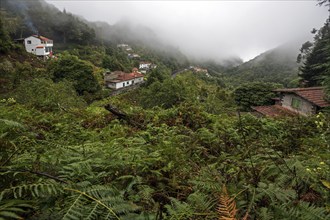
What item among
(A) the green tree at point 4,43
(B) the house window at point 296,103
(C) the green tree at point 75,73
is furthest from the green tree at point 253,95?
(A) the green tree at point 4,43

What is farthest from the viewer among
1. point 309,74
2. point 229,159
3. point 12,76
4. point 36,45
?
point 36,45

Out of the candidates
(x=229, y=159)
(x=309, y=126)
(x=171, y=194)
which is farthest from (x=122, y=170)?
(x=309, y=126)

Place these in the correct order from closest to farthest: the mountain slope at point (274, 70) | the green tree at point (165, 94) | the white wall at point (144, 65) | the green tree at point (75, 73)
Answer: the green tree at point (165, 94), the green tree at point (75, 73), the mountain slope at point (274, 70), the white wall at point (144, 65)

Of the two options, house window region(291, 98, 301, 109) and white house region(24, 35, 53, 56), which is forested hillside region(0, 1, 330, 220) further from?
white house region(24, 35, 53, 56)

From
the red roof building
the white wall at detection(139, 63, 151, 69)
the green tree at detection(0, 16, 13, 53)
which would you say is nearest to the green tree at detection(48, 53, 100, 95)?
the green tree at detection(0, 16, 13, 53)

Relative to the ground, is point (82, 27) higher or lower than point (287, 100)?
higher

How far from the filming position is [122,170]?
2682 mm

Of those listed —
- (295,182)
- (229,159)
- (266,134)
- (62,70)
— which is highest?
(295,182)

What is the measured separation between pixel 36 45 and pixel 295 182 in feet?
192

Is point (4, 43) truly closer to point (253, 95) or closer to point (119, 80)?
point (119, 80)

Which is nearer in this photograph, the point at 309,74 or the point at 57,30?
the point at 309,74

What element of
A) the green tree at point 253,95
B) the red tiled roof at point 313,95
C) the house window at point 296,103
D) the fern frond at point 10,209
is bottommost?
the green tree at point 253,95

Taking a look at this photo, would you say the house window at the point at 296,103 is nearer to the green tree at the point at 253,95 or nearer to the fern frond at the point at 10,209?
the green tree at the point at 253,95

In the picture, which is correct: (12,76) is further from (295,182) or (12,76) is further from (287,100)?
(295,182)
